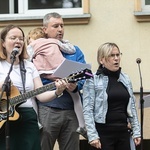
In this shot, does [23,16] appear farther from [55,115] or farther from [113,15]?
[55,115]

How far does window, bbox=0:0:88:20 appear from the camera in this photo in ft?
25.8

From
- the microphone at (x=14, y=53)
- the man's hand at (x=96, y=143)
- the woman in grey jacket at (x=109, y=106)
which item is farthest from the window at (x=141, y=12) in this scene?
the microphone at (x=14, y=53)

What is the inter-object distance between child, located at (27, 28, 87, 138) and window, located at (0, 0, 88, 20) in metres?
2.12

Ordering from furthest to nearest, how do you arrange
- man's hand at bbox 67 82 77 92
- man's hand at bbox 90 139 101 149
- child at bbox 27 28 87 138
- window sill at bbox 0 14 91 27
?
window sill at bbox 0 14 91 27 < child at bbox 27 28 87 138 < man's hand at bbox 90 139 101 149 < man's hand at bbox 67 82 77 92

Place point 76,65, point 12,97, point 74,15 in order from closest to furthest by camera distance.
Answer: point 12,97 → point 76,65 → point 74,15

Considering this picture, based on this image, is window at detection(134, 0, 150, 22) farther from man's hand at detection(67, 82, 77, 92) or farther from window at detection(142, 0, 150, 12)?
man's hand at detection(67, 82, 77, 92)

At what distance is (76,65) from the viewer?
5.09 metres

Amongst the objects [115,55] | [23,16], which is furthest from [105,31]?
[115,55]

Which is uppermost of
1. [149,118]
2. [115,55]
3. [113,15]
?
[113,15]

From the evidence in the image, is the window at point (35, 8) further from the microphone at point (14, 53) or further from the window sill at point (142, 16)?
the microphone at point (14, 53)

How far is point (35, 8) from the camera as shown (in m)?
8.02

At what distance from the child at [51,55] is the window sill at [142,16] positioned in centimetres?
213

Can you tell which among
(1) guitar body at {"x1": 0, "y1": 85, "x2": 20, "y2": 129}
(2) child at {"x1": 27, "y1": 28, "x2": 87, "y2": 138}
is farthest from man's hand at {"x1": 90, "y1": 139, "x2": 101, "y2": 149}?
(1) guitar body at {"x1": 0, "y1": 85, "x2": 20, "y2": 129}

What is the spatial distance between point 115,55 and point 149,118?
2376mm
